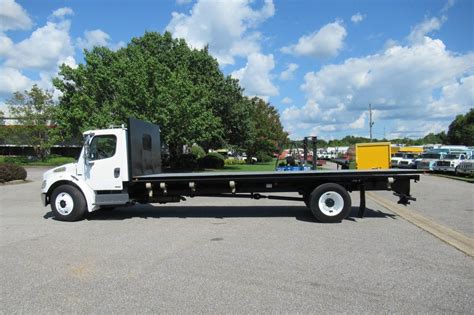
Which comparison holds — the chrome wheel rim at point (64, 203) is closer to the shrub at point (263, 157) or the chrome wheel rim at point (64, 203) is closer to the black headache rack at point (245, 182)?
the black headache rack at point (245, 182)

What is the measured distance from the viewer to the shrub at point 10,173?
77.1 ft

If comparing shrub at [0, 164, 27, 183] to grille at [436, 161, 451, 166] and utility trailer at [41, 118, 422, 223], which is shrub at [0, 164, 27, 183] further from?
grille at [436, 161, 451, 166]

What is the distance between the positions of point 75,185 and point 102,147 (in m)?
1.20

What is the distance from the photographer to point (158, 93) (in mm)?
30922

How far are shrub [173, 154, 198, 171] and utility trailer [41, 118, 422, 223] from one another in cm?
2648

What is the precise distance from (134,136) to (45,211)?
Result: 4280mm

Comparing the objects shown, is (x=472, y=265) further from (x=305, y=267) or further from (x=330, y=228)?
(x=330, y=228)

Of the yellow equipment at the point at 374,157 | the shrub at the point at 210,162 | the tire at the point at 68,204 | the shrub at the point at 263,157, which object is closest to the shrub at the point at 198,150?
the shrub at the point at 210,162

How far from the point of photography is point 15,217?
12.0 metres

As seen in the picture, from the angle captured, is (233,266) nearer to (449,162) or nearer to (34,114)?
(449,162)

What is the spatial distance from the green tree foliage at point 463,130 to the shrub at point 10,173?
90.5m

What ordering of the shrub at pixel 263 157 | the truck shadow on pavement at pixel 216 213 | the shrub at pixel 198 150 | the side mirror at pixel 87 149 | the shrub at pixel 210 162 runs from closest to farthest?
the side mirror at pixel 87 149 → the truck shadow on pavement at pixel 216 213 → the shrub at pixel 210 162 → the shrub at pixel 198 150 → the shrub at pixel 263 157

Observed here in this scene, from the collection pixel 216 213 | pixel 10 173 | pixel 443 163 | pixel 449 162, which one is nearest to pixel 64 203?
pixel 216 213

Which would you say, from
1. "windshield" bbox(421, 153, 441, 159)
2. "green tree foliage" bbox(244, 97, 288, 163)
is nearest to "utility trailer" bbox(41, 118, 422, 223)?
"windshield" bbox(421, 153, 441, 159)
